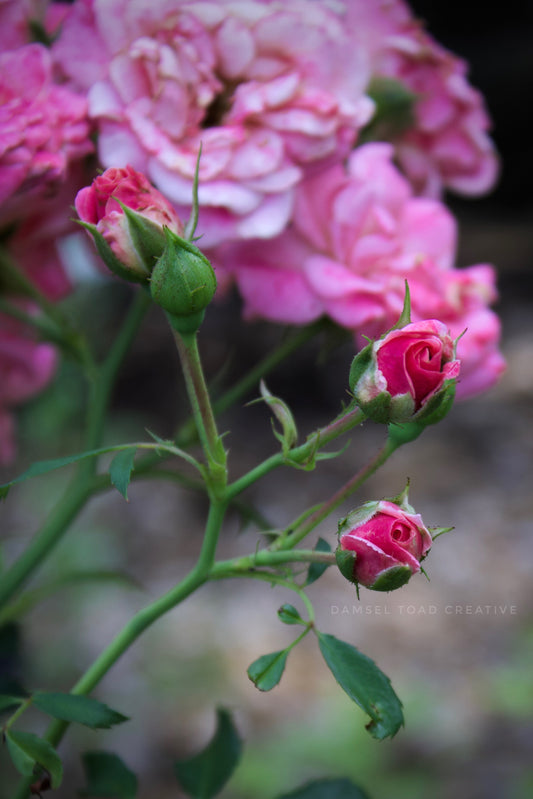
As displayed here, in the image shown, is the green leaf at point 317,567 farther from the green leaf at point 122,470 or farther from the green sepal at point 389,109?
the green sepal at point 389,109

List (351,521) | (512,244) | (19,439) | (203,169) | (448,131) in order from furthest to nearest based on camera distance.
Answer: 1. (512,244)
2. (19,439)
3. (448,131)
4. (203,169)
5. (351,521)

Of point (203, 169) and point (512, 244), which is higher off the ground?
point (203, 169)

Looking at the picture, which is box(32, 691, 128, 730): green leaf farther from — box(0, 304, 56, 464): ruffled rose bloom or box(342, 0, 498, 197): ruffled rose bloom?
box(342, 0, 498, 197): ruffled rose bloom

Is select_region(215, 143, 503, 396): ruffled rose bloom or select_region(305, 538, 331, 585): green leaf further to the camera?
select_region(215, 143, 503, 396): ruffled rose bloom

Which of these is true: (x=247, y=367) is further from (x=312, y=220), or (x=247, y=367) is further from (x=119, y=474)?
(x=119, y=474)

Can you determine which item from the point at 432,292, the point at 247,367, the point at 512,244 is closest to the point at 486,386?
the point at 432,292

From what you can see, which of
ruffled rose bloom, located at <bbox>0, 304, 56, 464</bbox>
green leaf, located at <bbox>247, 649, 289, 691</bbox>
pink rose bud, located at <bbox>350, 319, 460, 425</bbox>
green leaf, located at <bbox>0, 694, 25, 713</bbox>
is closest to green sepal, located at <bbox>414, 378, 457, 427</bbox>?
pink rose bud, located at <bbox>350, 319, 460, 425</bbox>

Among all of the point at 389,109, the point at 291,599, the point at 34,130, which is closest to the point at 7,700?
the point at 34,130
